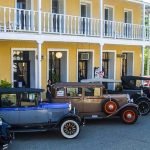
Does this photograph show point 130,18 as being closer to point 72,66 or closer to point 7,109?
point 72,66

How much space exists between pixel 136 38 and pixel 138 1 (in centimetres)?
231

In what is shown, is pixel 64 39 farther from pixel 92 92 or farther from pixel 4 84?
pixel 92 92

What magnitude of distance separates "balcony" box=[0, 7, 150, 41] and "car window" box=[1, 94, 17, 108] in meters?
4.82

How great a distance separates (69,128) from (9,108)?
6.90ft

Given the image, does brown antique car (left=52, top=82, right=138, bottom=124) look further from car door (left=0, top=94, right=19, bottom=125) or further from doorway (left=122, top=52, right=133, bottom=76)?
Answer: doorway (left=122, top=52, right=133, bottom=76)

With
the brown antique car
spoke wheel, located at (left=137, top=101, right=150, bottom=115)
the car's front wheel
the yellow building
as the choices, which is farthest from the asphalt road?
the yellow building

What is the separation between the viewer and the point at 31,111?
40.6 ft

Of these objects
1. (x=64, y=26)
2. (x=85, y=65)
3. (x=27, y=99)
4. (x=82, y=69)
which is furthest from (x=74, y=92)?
(x=85, y=65)

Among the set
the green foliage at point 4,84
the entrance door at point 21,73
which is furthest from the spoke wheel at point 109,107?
the entrance door at point 21,73

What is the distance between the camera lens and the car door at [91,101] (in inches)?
583

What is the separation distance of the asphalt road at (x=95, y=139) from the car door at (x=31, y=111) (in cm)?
64

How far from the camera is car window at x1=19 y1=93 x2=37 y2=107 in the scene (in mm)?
12359

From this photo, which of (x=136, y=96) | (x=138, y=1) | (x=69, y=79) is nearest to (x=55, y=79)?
(x=69, y=79)

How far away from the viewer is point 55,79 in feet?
68.4
